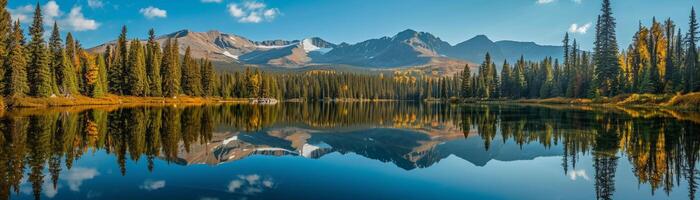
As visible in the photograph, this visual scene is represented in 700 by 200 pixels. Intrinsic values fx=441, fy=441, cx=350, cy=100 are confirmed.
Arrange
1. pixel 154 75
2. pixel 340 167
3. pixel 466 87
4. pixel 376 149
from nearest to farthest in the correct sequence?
pixel 340 167
pixel 376 149
pixel 154 75
pixel 466 87

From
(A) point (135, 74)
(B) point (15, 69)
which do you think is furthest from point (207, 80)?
(B) point (15, 69)

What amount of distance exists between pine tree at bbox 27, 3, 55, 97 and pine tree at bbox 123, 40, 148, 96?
2264 centimetres

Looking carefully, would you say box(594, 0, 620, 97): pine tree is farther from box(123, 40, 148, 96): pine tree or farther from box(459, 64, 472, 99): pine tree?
box(123, 40, 148, 96): pine tree

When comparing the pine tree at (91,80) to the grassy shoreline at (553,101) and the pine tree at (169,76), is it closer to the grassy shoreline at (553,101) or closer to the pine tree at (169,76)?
the grassy shoreline at (553,101)

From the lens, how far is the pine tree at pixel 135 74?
3787 inches

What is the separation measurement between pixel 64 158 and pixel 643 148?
83.4ft

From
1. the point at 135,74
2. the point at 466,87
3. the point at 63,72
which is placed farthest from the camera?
the point at 466,87

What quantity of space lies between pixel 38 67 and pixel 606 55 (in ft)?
346

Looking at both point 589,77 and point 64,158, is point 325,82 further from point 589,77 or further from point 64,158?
point 64,158

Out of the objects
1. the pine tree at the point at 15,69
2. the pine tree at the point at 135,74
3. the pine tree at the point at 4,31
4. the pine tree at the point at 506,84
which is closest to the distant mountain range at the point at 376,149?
the pine tree at the point at 15,69

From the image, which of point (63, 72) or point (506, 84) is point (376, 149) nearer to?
point (63, 72)

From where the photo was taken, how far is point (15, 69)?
6159cm

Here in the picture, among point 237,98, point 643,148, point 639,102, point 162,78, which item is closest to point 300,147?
point 643,148

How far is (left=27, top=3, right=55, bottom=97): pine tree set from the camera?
6912cm
